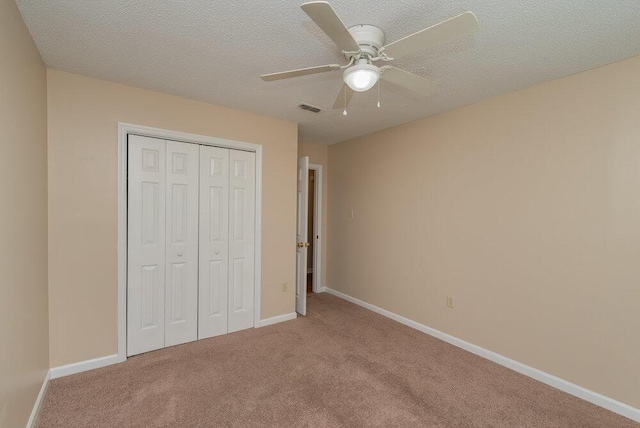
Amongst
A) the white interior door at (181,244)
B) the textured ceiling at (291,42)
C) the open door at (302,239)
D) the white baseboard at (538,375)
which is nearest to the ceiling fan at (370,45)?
the textured ceiling at (291,42)

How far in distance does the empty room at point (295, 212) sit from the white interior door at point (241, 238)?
0.02 m

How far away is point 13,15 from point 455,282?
3.79 metres

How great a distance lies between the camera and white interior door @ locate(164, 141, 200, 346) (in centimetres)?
A: 284

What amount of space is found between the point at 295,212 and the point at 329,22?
2566 mm

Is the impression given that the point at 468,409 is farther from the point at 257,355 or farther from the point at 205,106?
the point at 205,106

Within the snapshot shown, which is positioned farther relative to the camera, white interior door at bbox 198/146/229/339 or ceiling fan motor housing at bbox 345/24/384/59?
white interior door at bbox 198/146/229/339

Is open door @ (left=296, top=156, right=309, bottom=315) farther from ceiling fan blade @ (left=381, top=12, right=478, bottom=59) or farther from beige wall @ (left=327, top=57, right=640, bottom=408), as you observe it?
ceiling fan blade @ (left=381, top=12, right=478, bottom=59)

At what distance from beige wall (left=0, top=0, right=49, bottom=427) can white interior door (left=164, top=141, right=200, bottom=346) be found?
0.88 meters

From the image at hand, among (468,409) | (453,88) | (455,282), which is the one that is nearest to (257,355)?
(468,409)

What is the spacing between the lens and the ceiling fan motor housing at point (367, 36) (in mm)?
1636

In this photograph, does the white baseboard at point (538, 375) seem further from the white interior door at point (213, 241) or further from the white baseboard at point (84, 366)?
the white baseboard at point (84, 366)

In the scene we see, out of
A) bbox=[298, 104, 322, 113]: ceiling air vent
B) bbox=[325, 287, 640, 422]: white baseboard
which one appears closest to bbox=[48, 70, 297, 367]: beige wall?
bbox=[298, 104, 322, 113]: ceiling air vent

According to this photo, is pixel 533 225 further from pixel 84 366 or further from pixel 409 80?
pixel 84 366

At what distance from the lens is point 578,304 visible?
2.24 meters
